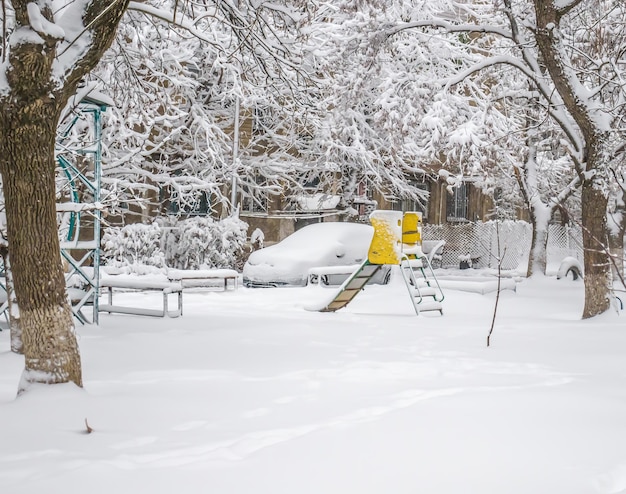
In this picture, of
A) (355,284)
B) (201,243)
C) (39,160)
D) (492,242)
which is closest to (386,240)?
(355,284)

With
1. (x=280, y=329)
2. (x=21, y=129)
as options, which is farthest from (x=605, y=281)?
A: (x=21, y=129)

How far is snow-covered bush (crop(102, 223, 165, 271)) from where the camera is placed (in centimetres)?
1734

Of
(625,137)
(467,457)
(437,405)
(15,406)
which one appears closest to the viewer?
(467,457)

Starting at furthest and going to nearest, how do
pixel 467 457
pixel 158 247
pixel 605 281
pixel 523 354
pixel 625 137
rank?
pixel 158 247
pixel 625 137
pixel 605 281
pixel 523 354
pixel 467 457

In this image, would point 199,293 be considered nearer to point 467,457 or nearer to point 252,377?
point 252,377

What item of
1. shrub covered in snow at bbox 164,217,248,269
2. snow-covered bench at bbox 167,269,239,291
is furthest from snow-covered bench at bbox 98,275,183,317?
shrub covered in snow at bbox 164,217,248,269

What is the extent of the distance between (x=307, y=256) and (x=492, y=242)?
14.2 meters

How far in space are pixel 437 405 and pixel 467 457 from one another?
1.10 meters

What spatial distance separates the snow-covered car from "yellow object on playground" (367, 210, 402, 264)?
170 inches

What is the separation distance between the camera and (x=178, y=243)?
731 inches

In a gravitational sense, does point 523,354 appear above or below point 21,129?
below

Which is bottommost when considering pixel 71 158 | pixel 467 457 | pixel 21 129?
pixel 467 457

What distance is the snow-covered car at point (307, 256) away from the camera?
1569 cm

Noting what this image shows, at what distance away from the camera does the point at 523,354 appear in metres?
7.46
